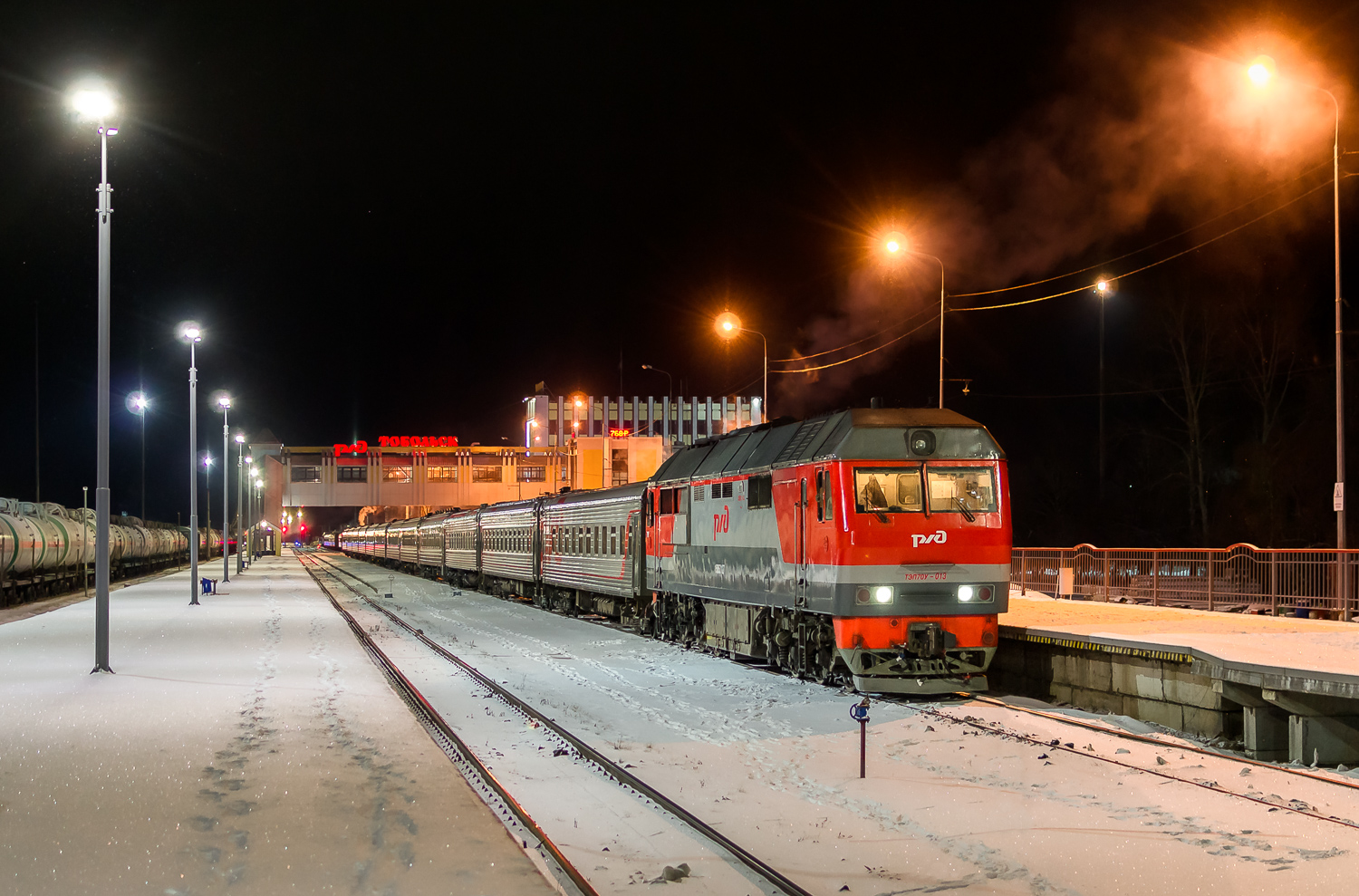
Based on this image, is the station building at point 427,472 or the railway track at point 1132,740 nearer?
the railway track at point 1132,740

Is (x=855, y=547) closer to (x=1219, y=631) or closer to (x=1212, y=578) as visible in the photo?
(x=1219, y=631)

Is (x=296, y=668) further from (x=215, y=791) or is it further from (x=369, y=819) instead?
(x=369, y=819)

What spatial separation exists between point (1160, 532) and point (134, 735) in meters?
39.5

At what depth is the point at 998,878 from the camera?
23.8ft

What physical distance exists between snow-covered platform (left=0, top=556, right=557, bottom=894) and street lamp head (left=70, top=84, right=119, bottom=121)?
819cm

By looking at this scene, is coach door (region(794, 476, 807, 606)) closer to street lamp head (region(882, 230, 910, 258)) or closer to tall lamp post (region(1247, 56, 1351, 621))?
tall lamp post (region(1247, 56, 1351, 621))

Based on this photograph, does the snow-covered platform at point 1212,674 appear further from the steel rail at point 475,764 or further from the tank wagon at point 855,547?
the steel rail at point 475,764

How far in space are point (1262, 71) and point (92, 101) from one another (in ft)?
58.9

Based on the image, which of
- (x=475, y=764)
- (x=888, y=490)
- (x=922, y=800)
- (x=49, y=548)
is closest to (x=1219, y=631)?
(x=888, y=490)

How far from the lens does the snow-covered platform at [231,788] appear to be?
7.24 meters

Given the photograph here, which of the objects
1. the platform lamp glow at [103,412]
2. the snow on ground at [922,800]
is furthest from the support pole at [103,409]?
the snow on ground at [922,800]

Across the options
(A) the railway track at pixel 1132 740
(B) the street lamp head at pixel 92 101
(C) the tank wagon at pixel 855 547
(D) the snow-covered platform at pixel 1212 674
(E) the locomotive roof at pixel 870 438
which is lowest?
(A) the railway track at pixel 1132 740

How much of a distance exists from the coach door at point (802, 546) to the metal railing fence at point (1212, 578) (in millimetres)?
10284

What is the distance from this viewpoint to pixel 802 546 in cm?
1548
